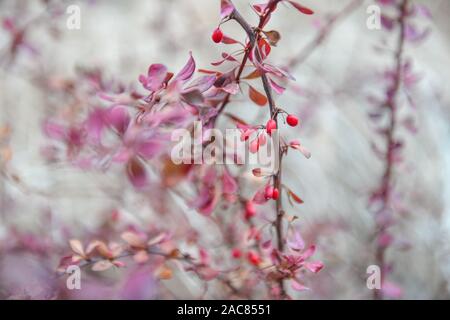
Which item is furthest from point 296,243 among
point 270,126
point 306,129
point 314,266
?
point 306,129

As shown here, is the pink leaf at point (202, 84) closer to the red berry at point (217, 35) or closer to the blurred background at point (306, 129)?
the red berry at point (217, 35)

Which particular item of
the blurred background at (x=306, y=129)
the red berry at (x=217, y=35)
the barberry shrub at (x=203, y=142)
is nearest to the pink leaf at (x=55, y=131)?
the barberry shrub at (x=203, y=142)

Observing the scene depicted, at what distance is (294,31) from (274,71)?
132 cm

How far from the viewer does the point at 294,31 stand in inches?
65.6

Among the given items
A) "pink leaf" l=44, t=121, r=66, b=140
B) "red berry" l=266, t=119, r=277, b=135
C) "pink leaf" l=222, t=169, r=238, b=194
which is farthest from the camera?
"pink leaf" l=44, t=121, r=66, b=140

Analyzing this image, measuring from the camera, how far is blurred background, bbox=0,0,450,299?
103 cm

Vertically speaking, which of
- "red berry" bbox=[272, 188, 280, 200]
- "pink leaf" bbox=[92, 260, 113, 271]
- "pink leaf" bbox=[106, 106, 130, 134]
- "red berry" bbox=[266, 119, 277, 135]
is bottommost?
"pink leaf" bbox=[92, 260, 113, 271]

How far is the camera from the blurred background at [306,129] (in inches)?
40.7

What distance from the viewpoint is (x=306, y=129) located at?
4.41 ft

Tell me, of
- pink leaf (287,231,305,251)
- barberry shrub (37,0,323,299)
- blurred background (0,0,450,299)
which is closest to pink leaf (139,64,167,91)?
barberry shrub (37,0,323,299)

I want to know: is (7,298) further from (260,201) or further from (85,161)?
(260,201)

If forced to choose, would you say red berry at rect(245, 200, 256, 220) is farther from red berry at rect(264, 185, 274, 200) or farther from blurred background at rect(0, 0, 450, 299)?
blurred background at rect(0, 0, 450, 299)
